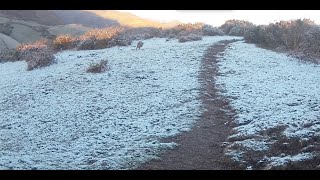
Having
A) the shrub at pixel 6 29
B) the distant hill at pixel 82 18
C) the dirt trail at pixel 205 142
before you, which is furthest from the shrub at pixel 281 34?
the distant hill at pixel 82 18

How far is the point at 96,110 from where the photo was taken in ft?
46.4

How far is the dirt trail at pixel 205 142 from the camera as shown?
963 centimetres

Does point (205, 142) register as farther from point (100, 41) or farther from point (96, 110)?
point (100, 41)

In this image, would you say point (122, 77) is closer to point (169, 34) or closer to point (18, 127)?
point (18, 127)

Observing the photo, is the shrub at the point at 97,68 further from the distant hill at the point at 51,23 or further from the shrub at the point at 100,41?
the distant hill at the point at 51,23

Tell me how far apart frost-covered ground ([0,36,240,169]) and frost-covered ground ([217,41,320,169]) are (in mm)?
1703

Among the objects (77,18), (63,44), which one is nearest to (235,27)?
(63,44)

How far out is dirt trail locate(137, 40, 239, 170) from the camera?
9.63m

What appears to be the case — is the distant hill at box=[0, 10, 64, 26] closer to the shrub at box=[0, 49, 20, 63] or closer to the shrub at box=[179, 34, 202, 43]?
the shrub at box=[0, 49, 20, 63]

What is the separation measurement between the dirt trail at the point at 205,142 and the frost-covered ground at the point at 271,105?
35 centimetres

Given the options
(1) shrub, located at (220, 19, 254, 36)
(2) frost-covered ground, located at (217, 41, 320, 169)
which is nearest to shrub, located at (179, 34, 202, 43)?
(1) shrub, located at (220, 19, 254, 36)

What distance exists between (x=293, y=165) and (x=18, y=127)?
849 cm

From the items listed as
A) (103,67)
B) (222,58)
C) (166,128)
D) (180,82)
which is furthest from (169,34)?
(166,128)

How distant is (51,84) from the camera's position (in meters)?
17.8
